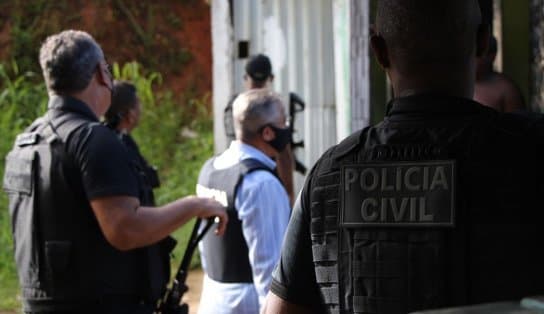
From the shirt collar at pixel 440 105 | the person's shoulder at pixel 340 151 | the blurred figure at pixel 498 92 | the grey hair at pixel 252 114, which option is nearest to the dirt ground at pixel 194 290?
the blurred figure at pixel 498 92

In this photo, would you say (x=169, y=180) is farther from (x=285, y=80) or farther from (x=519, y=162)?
(x=519, y=162)

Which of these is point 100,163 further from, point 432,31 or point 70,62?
point 432,31

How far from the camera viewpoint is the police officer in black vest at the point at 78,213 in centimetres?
343

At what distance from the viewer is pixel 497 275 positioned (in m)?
1.97

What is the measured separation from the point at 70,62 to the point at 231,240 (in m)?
1.02

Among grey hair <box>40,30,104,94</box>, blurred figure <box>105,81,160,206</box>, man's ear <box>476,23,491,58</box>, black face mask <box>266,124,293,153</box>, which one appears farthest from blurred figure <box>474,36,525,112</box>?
man's ear <box>476,23,491,58</box>

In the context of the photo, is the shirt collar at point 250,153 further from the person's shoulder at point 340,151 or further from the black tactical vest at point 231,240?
the person's shoulder at point 340,151

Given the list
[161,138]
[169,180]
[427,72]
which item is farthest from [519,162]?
[161,138]

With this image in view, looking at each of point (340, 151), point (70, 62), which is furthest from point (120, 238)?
point (340, 151)

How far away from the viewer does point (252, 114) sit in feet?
13.7

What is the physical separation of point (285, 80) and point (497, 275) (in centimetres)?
679

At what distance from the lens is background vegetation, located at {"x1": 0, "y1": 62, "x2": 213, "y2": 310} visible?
10.1 metres

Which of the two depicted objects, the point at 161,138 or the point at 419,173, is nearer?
the point at 419,173

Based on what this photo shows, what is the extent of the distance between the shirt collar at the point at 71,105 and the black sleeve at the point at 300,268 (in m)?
1.57
